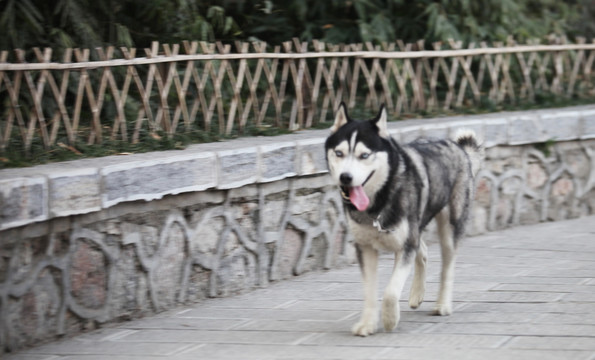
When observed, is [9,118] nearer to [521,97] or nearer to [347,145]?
[347,145]

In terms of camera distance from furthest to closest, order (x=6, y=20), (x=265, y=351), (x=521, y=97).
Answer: (x=521, y=97) < (x=6, y=20) < (x=265, y=351)

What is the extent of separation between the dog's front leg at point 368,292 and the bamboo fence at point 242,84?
7.15 feet

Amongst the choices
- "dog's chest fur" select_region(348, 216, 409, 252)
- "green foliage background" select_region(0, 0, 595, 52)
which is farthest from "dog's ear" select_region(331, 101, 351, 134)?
"green foliage background" select_region(0, 0, 595, 52)

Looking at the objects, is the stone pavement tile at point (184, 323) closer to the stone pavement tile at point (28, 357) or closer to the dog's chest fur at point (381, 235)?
the stone pavement tile at point (28, 357)

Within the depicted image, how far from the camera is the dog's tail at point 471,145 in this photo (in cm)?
646

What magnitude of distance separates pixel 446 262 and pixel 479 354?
3.61 ft

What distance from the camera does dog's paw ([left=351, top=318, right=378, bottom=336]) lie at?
17.6 ft

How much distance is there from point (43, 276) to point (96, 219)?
0.49 meters

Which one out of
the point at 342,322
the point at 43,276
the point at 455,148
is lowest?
the point at 342,322

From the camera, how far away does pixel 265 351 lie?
5.14m

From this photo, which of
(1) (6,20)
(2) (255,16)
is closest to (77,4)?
(1) (6,20)

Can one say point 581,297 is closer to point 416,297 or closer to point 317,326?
point 416,297

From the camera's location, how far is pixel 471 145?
6.50 metres

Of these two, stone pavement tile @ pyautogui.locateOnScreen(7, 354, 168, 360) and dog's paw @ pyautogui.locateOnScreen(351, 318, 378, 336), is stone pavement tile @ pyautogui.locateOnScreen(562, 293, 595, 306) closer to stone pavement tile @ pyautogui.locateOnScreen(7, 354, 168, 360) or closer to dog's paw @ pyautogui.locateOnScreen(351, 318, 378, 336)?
dog's paw @ pyautogui.locateOnScreen(351, 318, 378, 336)
